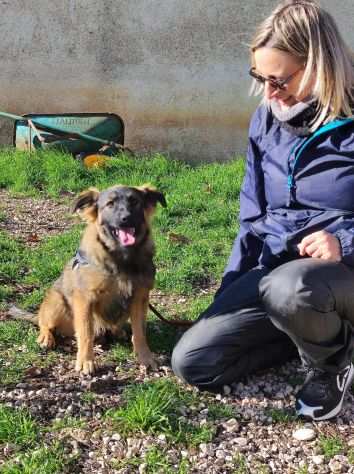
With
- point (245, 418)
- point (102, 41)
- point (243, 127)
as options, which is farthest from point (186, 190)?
point (245, 418)

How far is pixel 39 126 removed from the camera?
24.9ft

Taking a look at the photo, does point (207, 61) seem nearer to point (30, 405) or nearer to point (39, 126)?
point (39, 126)

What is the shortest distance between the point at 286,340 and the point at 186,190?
11.1 feet

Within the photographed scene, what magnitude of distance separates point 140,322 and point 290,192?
1.20m

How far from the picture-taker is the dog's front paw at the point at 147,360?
3.44 m

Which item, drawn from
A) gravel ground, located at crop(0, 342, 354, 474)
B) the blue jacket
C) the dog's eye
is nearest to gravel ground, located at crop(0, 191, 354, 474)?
gravel ground, located at crop(0, 342, 354, 474)

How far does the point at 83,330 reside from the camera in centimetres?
348

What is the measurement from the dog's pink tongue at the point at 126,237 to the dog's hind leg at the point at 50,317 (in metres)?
0.56

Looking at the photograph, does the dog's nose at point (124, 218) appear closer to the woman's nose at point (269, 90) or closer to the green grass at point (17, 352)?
the green grass at point (17, 352)

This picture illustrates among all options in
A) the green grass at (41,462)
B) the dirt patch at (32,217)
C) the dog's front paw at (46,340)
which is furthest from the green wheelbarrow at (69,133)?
the green grass at (41,462)

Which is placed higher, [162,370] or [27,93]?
[27,93]

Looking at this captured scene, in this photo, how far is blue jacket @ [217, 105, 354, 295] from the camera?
115 inches

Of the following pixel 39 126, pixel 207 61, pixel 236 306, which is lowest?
pixel 236 306

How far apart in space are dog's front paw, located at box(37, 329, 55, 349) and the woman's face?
6.35 ft
